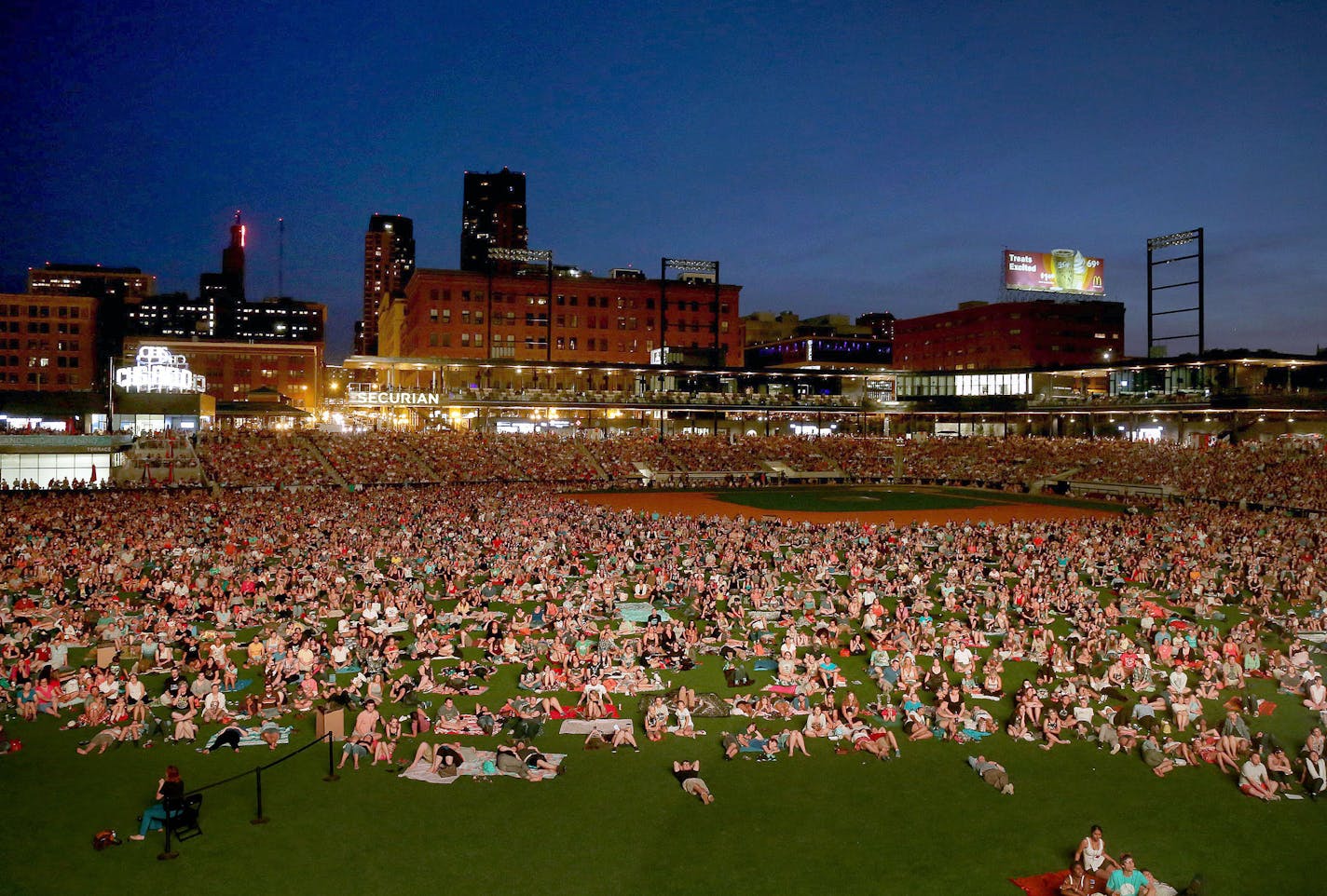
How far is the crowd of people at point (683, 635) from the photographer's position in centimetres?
1477

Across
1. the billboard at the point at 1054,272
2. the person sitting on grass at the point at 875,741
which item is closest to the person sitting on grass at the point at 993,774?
the person sitting on grass at the point at 875,741

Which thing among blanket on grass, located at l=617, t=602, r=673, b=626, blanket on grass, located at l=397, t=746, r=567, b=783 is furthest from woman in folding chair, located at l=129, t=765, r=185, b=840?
blanket on grass, located at l=617, t=602, r=673, b=626

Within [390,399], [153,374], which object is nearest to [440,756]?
[153,374]

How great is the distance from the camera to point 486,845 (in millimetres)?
10984

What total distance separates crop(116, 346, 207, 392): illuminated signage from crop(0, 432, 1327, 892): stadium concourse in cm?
3007

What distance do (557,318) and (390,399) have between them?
93.1 feet

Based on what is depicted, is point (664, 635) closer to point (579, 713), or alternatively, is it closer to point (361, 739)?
point (579, 713)

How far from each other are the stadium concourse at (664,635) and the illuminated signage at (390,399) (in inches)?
1418

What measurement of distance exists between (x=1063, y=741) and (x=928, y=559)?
15.5 metres

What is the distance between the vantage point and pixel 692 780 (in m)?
12.5

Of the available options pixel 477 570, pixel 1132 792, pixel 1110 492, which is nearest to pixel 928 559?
pixel 477 570

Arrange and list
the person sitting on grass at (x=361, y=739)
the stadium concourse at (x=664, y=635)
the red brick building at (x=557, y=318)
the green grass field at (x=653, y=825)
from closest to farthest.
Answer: the green grass field at (x=653, y=825), the person sitting on grass at (x=361, y=739), the stadium concourse at (x=664, y=635), the red brick building at (x=557, y=318)

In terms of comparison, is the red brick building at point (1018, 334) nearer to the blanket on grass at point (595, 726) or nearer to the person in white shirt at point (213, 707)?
the blanket on grass at point (595, 726)

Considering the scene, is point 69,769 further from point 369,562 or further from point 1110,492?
point 1110,492
